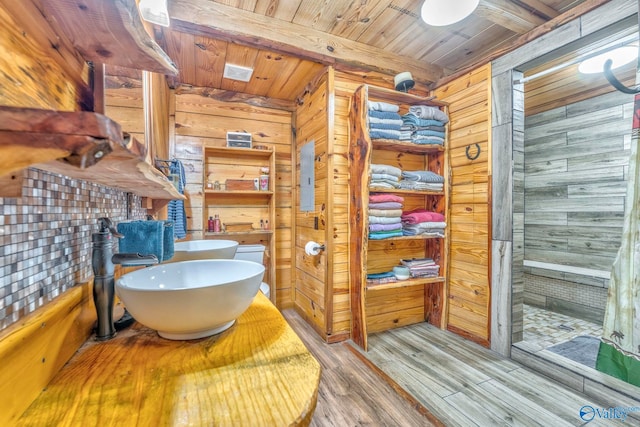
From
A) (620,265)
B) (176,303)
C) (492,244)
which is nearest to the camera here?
(176,303)

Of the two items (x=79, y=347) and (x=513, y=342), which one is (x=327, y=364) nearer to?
(x=513, y=342)

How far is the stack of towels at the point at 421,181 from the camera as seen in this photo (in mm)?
2221

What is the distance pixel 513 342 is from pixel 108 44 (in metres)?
2.59

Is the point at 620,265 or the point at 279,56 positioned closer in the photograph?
the point at 620,265

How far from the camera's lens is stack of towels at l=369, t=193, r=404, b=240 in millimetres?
2080

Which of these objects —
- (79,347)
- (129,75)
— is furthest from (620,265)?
(129,75)

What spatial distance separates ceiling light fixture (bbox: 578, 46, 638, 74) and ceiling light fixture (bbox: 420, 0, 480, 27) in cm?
89

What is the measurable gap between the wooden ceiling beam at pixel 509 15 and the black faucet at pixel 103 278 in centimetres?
224

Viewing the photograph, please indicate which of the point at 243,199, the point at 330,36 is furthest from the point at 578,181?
the point at 243,199

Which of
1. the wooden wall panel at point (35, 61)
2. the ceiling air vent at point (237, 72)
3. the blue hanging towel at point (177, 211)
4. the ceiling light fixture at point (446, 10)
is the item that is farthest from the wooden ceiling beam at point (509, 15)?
the blue hanging towel at point (177, 211)

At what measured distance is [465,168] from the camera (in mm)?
2246

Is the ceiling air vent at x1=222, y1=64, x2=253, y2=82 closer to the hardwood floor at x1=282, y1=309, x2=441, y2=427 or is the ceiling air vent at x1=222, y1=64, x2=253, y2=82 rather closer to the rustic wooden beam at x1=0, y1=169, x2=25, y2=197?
the rustic wooden beam at x1=0, y1=169, x2=25, y2=197

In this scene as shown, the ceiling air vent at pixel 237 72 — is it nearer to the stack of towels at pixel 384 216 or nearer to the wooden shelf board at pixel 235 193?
the wooden shelf board at pixel 235 193

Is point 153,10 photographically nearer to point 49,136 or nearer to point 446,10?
point 49,136
